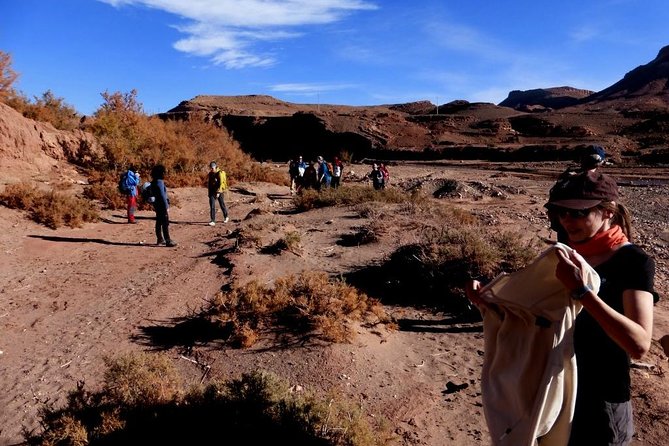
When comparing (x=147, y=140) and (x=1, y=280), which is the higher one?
(x=147, y=140)

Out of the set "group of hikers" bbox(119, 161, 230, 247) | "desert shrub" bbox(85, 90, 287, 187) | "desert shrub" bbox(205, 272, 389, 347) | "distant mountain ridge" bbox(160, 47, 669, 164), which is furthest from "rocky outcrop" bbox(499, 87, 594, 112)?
"desert shrub" bbox(205, 272, 389, 347)

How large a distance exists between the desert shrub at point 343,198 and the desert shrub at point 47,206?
523 centimetres

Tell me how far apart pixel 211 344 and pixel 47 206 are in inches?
322

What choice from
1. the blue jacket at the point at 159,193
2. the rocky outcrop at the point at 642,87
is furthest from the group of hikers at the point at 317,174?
the rocky outcrop at the point at 642,87

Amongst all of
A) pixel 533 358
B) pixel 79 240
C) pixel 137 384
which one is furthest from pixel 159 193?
pixel 533 358

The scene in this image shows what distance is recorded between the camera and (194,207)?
49.1 ft

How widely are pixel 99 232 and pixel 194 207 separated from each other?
3818mm

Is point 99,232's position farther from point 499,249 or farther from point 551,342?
point 551,342

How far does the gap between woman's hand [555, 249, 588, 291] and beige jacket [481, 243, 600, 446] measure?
1.5 inches

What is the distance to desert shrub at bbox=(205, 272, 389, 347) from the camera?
552cm

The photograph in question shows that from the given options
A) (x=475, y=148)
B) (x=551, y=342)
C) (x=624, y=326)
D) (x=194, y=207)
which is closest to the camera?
(x=624, y=326)

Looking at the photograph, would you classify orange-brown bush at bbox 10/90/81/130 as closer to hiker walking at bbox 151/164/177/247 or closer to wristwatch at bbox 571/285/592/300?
hiker walking at bbox 151/164/177/247

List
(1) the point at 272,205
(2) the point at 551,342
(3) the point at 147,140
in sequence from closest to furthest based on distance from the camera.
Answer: (2) the point at 551,342 < (1) the point at 272,205 < (3) the point at 147,140

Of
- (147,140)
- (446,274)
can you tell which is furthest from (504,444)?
(147,140)
